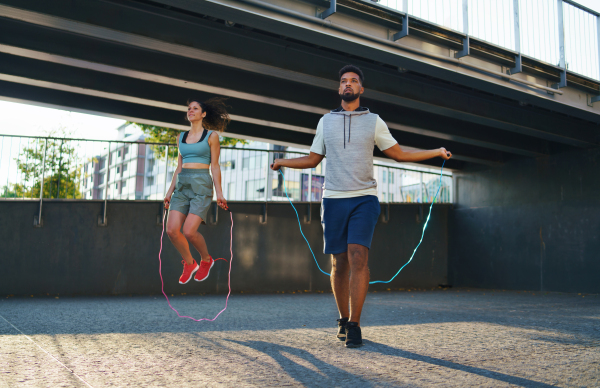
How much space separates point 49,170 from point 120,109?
7.75ft

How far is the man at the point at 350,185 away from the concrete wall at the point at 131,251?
9426mm

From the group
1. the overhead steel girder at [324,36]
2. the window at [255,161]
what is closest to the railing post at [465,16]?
the overhead steel girder at [324,36]

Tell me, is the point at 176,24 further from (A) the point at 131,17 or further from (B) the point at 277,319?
(B) the point at 277,319

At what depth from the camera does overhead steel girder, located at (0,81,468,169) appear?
415 inches

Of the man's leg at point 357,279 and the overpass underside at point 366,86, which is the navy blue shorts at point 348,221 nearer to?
the man's leg at point 357,279

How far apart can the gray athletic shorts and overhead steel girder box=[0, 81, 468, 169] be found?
716 cm

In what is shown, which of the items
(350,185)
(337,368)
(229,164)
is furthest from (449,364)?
(229,164)

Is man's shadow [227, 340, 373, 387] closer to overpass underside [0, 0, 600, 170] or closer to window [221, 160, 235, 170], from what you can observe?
overpass underside [0, 0, 600, 170]

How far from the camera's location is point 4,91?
33.8 ft

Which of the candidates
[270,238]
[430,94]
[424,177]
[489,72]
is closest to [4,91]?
[270,238]

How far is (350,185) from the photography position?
403cm

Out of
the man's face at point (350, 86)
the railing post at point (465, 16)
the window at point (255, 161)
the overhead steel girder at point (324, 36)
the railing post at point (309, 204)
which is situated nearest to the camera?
the man's face at point (350, 86)

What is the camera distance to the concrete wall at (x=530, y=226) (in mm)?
13617

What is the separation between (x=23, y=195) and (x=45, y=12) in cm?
645
